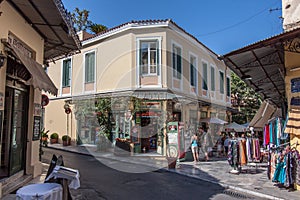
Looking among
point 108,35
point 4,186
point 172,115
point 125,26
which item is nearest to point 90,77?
point 108,35

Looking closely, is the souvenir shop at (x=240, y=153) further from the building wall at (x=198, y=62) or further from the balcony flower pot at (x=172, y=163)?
the building wall at (x=198, y=62)

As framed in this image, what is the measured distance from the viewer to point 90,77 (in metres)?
17.4

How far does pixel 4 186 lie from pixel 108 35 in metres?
12.1

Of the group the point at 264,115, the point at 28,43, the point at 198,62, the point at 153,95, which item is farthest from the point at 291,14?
the point at 198,62

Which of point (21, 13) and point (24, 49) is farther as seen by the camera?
point (24, 49)

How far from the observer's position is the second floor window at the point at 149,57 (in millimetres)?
14953

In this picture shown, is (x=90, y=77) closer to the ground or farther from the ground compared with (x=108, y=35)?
closer to the ground

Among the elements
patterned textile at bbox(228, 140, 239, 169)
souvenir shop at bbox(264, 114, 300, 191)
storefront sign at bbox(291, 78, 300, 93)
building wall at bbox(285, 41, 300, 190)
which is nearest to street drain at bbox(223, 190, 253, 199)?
souvenir shop at bbox(264, 114, 300, 191)

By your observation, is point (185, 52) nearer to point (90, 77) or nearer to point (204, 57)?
point (204, 57)

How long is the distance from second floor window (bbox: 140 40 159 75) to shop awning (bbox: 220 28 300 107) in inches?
242

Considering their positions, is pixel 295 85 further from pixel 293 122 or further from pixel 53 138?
A: pixel 53 138

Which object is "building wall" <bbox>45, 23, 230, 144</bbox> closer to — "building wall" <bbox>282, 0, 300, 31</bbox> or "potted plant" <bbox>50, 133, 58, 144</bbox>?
"potted plant" <bbox>50, 133, 58, 144</bbox>

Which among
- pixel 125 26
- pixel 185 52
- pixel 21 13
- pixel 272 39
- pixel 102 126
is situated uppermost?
pixel 125 26

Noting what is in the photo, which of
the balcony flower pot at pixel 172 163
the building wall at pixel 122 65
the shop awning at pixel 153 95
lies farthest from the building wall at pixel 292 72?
the building wall at pixel 122 65
